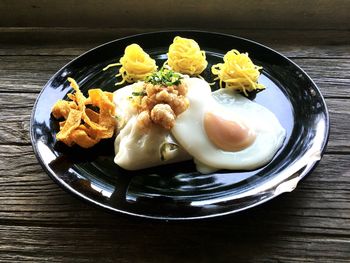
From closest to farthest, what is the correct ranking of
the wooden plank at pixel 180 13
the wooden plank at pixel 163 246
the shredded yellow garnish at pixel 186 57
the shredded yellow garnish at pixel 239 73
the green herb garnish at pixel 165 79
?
the wooden plank at pixel 163 246 → the green herb garnish at pixel 165 79 → the shredded yellow garnish at pixel 239 73 → the shredded yellow garnish at pixel 186 57 → the wooden plank at pixel 180 13

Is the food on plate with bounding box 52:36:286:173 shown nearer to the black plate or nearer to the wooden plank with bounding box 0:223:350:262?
the black plate

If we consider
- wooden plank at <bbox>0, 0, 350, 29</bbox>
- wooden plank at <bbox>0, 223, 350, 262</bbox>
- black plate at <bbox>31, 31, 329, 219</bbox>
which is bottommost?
wooden plank at <bbox>0, 223, 350, 262</bbox>

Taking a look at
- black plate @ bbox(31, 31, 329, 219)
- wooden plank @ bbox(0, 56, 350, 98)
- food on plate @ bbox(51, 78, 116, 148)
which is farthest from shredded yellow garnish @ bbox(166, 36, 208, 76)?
wooden plank @ bbox(0, 56, 350, 98)

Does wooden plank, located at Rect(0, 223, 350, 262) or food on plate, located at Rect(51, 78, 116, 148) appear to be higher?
food on plate, located at Rect(51, 78, 116, 148)

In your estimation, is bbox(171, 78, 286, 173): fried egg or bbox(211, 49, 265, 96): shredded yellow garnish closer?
bbox(171, 78, 286, 173): fried egg

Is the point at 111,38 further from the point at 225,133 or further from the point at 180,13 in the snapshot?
the point at 225,133

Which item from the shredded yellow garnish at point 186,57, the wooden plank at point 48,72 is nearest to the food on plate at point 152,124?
the shredded yellow garnish at point 186,57

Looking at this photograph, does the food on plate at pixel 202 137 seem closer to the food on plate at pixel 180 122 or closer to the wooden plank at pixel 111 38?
the food on plate at pixel 180 122

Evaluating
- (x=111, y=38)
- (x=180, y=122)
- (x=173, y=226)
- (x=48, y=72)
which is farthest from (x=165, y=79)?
(x=111, y=38)
